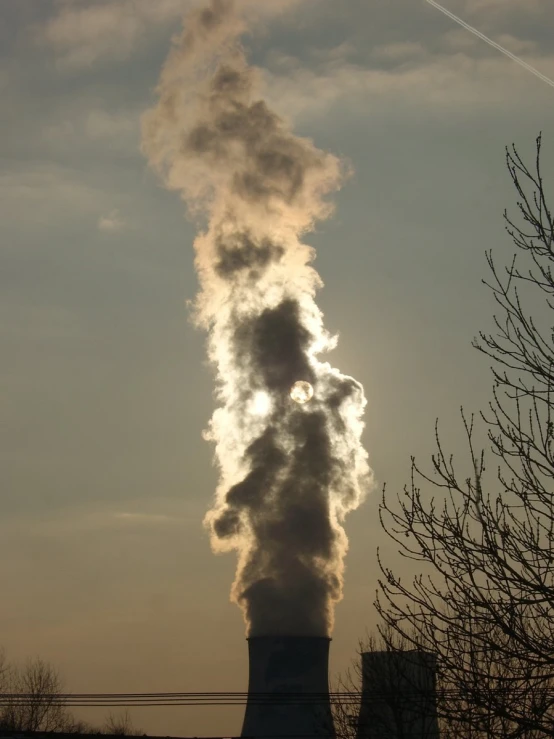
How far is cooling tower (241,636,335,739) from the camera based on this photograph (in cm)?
2684

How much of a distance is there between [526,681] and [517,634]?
1.31ft

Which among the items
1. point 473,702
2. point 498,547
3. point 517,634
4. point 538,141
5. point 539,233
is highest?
point 538,141

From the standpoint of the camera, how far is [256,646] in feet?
94.4

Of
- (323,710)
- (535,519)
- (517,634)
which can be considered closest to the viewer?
(517,634)

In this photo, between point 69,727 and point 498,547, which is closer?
point 498,547

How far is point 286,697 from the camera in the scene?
27.0 meters

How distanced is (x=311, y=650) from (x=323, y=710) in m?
1.83

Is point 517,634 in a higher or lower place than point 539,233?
lower

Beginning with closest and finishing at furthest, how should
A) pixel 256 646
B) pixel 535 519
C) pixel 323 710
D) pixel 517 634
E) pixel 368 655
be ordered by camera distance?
1. pixel 517 634
2. pixel 535 519
3. pixel 368 655
4. pixel 323 710
5. pixel 256 646

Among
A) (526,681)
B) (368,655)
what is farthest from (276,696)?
(526,681)

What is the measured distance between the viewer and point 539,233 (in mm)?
7273

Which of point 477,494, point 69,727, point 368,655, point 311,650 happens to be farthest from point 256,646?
point 477,494

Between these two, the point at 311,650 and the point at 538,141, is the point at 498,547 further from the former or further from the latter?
the point at 311,650

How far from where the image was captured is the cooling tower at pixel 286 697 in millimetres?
26844
